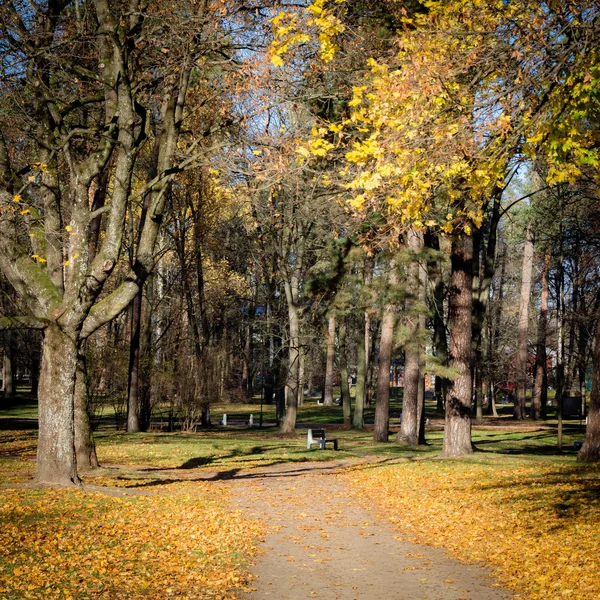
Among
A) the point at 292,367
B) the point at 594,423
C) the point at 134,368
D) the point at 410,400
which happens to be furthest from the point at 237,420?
the point at 594,423

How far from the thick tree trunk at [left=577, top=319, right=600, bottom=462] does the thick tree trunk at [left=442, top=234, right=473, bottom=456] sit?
2742mm

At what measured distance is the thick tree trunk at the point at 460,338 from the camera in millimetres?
17578

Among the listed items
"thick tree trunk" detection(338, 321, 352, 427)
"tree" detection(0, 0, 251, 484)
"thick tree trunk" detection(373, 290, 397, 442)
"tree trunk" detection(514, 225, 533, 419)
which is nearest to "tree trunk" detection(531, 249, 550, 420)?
"tree trunk" detection(514, 225, 533, 419)

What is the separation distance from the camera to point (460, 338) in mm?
17734

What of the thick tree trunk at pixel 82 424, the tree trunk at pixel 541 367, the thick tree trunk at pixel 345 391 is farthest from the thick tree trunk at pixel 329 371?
the thick tree trunk at pixel 82 424

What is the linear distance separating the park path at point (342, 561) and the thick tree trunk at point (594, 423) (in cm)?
605

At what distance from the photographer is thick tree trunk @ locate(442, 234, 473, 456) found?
17.6 metres

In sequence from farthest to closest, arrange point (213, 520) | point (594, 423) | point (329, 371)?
1. point (329, 371)
2. point (594, 423)
3. point (213, 520)

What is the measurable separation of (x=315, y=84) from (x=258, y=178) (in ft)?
8.78

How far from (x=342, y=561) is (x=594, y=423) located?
972 cm

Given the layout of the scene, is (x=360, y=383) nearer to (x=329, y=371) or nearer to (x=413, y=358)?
(x=413, y=358)

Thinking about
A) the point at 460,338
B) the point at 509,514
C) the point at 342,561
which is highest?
the point at 460,338

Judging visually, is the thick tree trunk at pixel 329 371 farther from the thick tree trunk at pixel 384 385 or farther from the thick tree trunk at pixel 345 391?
the thick tree trunk at pixel 384 385

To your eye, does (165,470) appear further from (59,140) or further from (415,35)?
(415,35)
